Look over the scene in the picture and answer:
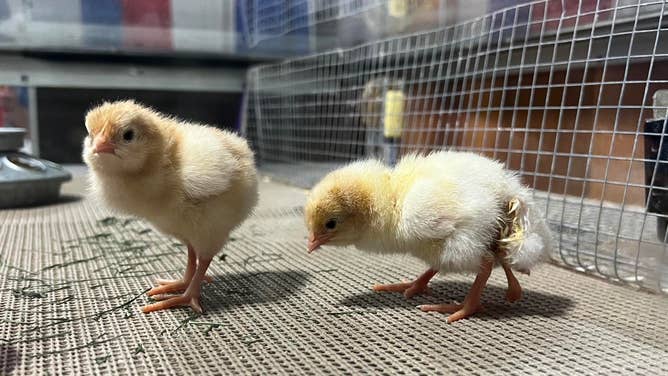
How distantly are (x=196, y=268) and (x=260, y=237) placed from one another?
1.67 feet

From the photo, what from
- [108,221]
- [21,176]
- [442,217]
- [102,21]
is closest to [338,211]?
[442,217]

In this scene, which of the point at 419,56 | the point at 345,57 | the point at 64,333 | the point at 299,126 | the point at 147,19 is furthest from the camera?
the point at 147,19

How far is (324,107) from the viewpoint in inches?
93.6

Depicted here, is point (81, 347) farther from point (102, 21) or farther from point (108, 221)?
point (102, 21)

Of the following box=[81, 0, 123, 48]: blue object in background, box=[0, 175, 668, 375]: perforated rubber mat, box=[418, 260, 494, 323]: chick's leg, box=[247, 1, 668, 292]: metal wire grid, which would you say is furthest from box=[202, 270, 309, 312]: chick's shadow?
box=[81, 0, 123, 48]: blue object in background

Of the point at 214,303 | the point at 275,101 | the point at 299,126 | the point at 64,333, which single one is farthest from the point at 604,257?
the point at 275,101

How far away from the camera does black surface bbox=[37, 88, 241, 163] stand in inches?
111

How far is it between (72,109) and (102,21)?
0.53 m

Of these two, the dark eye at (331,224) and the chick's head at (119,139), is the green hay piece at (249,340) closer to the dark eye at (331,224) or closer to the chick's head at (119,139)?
the dark eye at (331,224)

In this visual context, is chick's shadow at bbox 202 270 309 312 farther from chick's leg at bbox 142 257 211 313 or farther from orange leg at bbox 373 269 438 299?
orange leg at bbox 373 269 438 299

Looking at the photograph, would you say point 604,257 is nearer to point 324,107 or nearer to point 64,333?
point 64,333

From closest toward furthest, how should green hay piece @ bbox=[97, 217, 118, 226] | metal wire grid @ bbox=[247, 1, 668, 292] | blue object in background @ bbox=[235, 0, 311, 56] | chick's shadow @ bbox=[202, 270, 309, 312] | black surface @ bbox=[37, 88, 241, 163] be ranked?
chick's shadow @ bbox=[202, 270, 309, 312], metal wire grid @ bbox=[247, 1, 668, 292], green hay piece @ bbox=[97, 217, 118, 226], blue object in background @ bbox=[235, 0, 311, 56], black surface @ bbox=[37, 88, 241, 163]

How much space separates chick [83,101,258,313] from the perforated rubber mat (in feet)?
0.39

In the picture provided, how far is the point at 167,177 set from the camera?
3.01 feet
